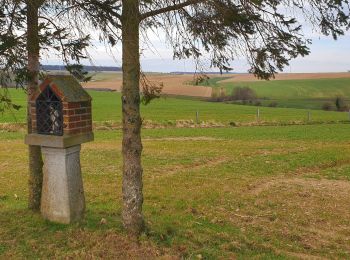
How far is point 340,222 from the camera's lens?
7.54 m

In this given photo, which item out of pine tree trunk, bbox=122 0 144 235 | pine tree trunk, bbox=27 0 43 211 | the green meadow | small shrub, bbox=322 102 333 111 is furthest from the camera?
small shrub, bbox=322 102 333 111

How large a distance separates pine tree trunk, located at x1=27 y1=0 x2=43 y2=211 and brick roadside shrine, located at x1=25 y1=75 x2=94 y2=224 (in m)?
0.38

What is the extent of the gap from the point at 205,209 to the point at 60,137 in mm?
3409

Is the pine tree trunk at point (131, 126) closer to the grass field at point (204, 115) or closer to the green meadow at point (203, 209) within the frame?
the green meadow at point (203, 209)

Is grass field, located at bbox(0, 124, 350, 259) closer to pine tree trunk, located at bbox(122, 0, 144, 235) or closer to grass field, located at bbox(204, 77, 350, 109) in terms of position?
pine tree trunk, located at bbox(122, 0, 144, 235)

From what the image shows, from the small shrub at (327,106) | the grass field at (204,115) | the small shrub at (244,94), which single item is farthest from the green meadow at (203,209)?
the small shrub at (244,94)

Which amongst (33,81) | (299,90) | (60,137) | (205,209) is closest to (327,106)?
(299,90)

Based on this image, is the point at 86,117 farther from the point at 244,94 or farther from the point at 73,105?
the point at 244,94

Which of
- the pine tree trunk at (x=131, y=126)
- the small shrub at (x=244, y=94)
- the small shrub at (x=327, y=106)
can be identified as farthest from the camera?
the small shrub at (x=244, y=94)

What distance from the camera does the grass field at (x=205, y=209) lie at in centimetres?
561

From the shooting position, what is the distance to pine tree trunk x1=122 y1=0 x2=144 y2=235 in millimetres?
5295

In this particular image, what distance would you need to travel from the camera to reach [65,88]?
5879 millimetres

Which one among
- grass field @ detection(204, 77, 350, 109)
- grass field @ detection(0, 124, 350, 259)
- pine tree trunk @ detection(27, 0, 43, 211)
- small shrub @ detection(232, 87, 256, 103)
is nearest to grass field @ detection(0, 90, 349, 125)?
small shrub @ detection(232, 87, 256, 103)

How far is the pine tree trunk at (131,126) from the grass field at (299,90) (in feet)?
162
